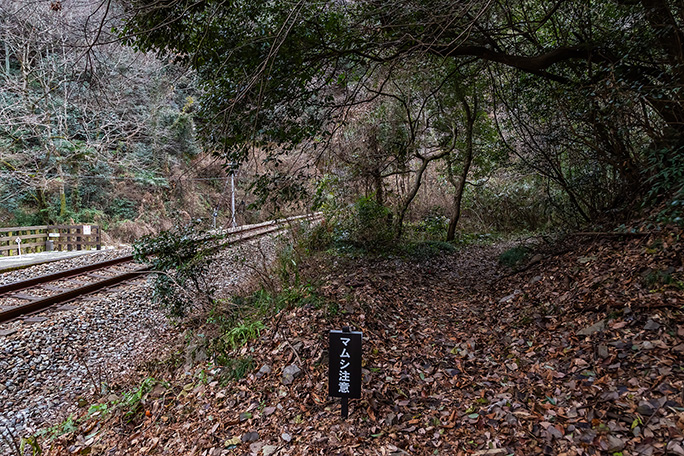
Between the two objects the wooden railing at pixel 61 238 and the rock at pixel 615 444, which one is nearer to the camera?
the rock at pixel 615 444

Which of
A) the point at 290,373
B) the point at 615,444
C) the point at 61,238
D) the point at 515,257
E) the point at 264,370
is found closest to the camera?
the point at 615,444

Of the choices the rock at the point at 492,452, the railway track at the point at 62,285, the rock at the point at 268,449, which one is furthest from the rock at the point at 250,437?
the railway track at the point at 62,285

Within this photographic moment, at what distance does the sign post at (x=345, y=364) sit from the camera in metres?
3.01

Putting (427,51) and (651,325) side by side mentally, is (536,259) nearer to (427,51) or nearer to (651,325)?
(651,325)

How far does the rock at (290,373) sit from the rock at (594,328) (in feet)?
9.42

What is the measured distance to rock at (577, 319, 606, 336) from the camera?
12.0 feet

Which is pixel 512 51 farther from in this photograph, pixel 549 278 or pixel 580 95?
pixel 549 278

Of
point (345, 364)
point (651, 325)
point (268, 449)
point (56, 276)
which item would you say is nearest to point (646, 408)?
point (651, 325)

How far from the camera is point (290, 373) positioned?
12.5 feet

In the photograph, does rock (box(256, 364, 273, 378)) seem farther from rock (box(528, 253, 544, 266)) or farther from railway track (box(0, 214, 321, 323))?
rock (box(528, 253, 544, 266))

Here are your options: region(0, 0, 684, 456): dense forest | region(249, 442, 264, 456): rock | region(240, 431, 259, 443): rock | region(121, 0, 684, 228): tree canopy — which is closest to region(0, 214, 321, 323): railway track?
region(0, 0, 684, 456): dense forest

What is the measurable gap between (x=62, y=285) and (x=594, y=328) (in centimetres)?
1028

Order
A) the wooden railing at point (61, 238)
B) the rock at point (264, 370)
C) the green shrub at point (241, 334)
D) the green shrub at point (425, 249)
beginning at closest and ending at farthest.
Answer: the rock at point (264, 370), the green shrub at point (241, 334), the green shrub at point (425, 249), the wooden railing at point (61, 238)

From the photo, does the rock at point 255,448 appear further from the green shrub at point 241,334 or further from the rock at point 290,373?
the green shrub at point 241,334
